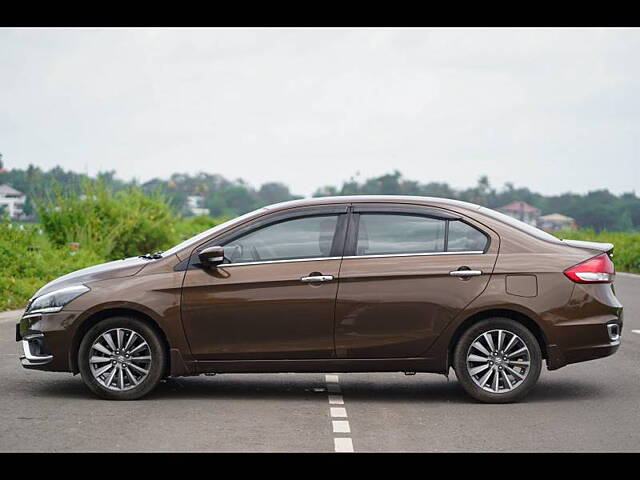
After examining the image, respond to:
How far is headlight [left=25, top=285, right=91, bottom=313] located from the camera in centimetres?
1058

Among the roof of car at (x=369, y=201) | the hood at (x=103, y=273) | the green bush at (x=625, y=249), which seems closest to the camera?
the hood at (x=103, y=273)

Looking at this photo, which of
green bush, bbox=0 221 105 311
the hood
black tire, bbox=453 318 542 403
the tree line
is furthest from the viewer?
the tree line

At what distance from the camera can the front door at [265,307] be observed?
10.4m

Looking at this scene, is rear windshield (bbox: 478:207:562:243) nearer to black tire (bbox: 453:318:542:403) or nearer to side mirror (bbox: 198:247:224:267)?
black tire (bbox: 453:318:542:403)

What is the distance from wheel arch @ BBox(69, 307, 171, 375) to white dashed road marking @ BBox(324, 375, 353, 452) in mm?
1444

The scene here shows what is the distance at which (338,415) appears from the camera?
9797 millimetres

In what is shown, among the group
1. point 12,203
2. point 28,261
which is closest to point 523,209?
point 12,203

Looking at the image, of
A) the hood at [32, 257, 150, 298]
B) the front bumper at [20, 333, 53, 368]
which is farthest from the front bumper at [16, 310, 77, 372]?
the hood at [32, 257, 150, 298]

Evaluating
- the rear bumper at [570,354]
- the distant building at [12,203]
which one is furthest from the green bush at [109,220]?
the rear bumper at [570,354]

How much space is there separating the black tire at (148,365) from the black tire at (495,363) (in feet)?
7.99

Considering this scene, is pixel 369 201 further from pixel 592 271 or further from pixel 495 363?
pixel 592 271

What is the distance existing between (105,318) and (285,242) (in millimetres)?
1621

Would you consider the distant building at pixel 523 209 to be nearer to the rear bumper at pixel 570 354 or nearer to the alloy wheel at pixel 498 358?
the rear bumper at pixel 570 354
